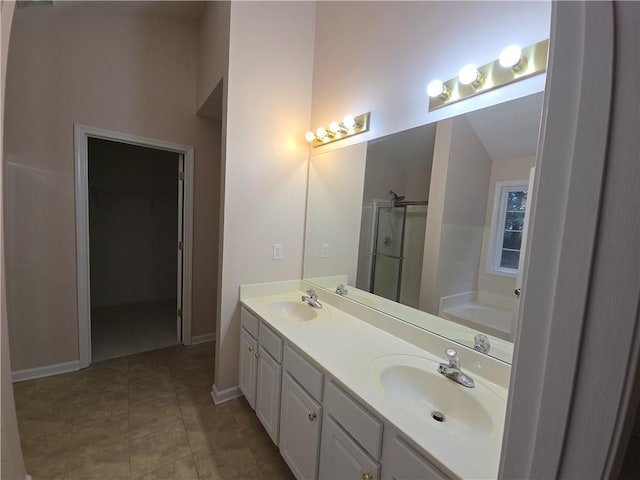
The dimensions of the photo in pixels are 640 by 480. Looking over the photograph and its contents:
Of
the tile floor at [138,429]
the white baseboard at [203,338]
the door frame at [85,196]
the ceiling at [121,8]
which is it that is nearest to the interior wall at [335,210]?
the tile floor at [138,429]

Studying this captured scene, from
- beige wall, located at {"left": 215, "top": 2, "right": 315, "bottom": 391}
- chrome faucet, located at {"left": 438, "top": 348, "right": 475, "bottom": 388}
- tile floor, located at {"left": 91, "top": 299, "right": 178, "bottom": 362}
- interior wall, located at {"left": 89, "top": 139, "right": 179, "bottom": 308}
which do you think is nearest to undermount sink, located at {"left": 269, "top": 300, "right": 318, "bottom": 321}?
beige wall, located at {"left": 215, "top": 2, "right": 315, "bottom": 391}

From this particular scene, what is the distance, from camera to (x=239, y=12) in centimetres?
183

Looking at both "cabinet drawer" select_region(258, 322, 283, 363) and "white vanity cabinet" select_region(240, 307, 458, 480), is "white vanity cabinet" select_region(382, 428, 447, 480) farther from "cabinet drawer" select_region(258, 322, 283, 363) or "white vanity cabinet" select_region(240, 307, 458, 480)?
"cabinet drawer" select_region(258, 322, 283, 363)

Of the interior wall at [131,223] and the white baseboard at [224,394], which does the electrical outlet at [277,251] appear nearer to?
the white baseboard at [224,394]

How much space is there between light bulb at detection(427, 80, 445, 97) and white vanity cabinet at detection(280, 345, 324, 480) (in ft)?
4.68

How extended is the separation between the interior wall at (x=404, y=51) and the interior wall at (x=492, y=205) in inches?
10.4

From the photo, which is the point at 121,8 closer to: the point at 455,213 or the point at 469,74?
the point at 469,74

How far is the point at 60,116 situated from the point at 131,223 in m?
2.18

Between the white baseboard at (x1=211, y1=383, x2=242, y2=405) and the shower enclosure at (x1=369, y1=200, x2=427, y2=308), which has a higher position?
the shower enclosure at (x1=369, y1=200, x2=427, y2=308)

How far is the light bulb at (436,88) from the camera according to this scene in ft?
4.29

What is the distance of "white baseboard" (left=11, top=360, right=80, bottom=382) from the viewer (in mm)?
2154

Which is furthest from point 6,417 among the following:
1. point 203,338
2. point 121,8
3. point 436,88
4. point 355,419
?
point 121,8

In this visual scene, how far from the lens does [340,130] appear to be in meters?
1.92

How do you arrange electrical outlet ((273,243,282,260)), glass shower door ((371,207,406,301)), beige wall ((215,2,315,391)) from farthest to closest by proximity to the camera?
electrical outlet ((273,243,282,260)) < beige wall ((215,2,315,391)) < glass shower door ((371,207,406,301))
